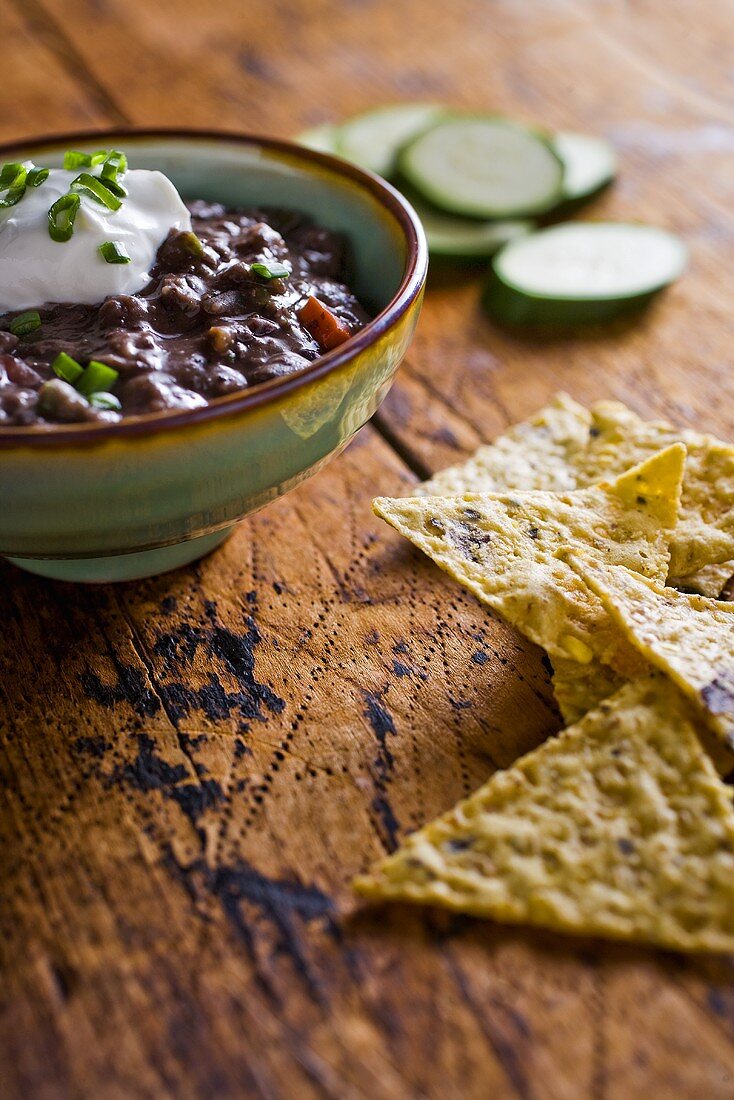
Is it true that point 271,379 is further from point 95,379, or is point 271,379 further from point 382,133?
point 382,133

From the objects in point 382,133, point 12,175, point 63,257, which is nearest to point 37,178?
point 12,175

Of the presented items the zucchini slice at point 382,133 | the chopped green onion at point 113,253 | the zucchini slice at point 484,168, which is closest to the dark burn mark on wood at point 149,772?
the chopped green onion at point 113,253

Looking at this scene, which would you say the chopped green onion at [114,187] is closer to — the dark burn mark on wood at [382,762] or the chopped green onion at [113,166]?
the chopped green onion at [113,166]

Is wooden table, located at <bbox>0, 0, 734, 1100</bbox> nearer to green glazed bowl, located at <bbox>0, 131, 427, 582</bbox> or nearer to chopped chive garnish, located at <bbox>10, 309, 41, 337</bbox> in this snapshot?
green glazed bowl, located at <bbox>0, 131, 427, 582</bbox>

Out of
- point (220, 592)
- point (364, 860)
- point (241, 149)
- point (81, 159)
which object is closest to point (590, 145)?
point (241, 149)

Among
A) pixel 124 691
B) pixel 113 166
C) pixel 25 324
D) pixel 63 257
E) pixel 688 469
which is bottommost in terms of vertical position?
pixel 124 691

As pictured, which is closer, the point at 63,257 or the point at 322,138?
the point at 63,257
